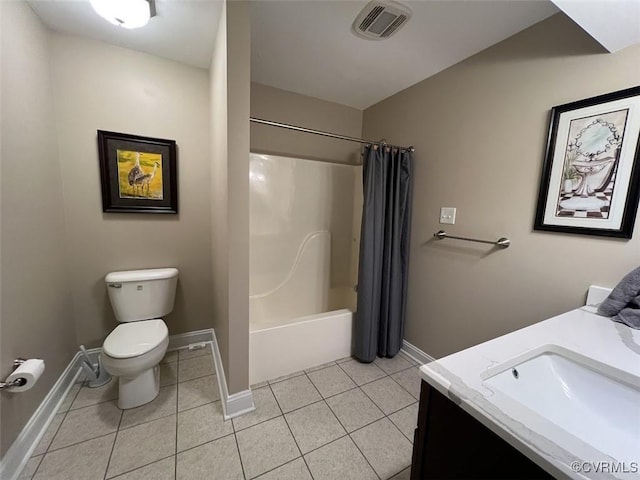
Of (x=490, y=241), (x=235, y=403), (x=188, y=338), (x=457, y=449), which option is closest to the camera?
(x=457, y=449)

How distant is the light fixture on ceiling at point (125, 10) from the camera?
1.22m

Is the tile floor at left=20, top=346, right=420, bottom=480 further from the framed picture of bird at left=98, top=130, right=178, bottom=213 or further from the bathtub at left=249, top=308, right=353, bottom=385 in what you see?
the framed picture of bird at left=98, top=130, right=178, bottom=213

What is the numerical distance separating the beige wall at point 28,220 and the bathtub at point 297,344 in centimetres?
110

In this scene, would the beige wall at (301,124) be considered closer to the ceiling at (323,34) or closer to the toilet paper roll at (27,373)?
the ceiling at (323,34)

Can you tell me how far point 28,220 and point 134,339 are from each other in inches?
32.7

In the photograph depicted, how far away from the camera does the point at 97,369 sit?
1723 millimetres

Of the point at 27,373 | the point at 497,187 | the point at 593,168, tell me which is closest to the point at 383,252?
the point at 497,187

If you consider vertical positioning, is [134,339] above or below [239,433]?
above

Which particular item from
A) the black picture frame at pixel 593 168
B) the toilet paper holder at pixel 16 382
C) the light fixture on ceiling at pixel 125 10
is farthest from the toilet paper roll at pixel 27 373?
the black picture frame at pixel 593 168

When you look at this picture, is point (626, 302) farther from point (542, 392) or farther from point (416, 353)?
point (416, 353)

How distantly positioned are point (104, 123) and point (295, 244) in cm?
163

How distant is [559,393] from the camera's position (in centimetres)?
75

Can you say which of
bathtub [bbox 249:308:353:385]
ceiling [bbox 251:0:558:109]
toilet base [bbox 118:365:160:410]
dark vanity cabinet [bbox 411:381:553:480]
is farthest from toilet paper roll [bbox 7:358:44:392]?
ceiling [bbox 251:0:558:109]

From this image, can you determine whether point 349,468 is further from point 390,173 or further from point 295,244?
point 390,173
